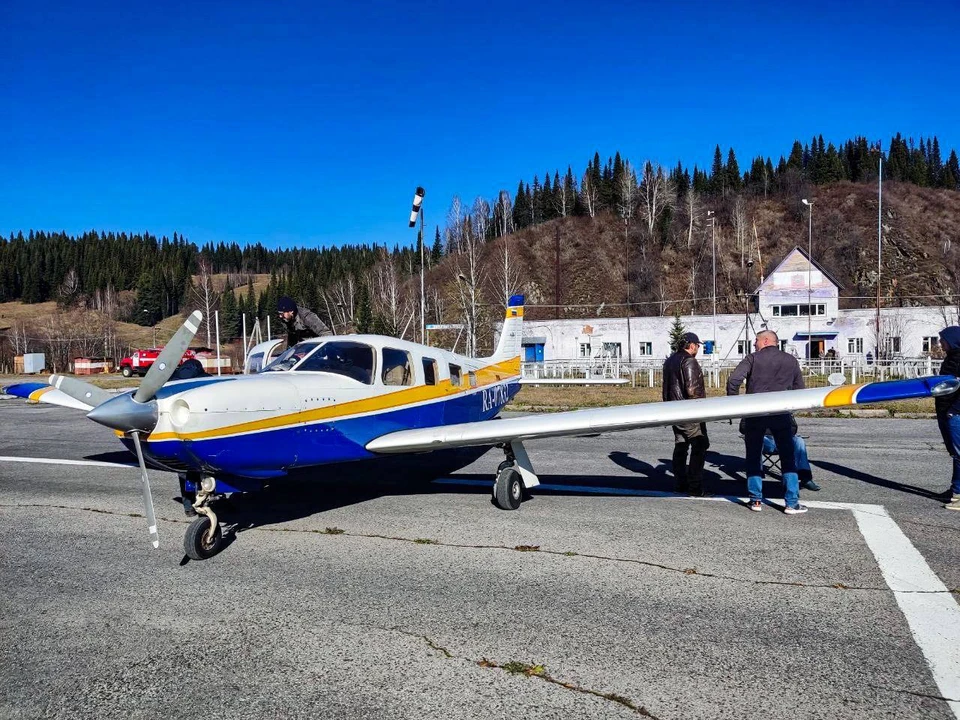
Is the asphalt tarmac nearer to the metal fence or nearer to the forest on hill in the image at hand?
the metal fence

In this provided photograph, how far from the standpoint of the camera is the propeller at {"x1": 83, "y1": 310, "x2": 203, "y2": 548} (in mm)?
5410

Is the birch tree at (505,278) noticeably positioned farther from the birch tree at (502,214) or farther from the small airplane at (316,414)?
the small airplane at (316,414)

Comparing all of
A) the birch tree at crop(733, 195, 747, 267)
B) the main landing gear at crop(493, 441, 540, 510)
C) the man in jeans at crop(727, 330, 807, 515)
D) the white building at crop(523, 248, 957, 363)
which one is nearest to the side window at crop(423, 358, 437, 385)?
the main landing gear at crop(493, 441, 540, 510)

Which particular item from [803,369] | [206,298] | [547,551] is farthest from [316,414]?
Result: [206,298]

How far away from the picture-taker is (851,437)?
1330cm

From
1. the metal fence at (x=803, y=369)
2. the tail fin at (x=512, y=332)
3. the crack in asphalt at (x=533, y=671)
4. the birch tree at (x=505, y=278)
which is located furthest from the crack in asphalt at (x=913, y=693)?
the birch tree at (x=505, y=278)

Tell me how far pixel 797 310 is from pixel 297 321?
53.0 m

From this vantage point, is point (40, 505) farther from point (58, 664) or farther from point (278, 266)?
point (278, 266)

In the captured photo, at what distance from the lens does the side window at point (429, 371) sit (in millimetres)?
8815

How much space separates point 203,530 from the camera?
604 cm

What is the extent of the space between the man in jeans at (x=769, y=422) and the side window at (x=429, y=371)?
3.88 metres

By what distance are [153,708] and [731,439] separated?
40.2ft

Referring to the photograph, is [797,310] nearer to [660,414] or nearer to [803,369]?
[803,369]

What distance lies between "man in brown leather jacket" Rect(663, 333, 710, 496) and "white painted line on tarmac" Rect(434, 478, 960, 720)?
65cm
